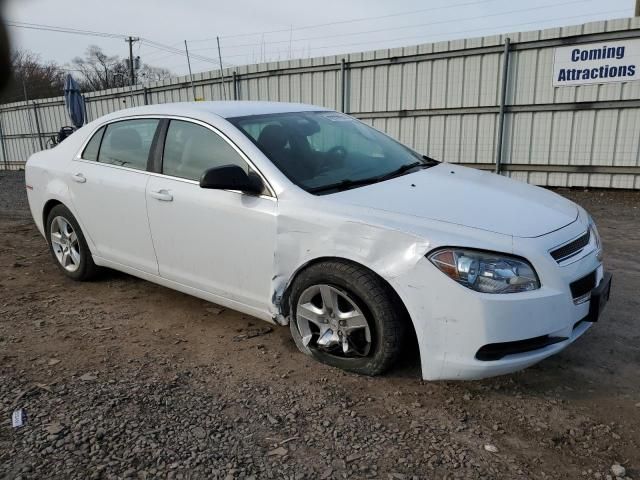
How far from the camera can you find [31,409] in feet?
8.97

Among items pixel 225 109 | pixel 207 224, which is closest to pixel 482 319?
pixel 207 224

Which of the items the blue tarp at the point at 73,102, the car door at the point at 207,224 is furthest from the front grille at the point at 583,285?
the blue tarp at the point at 73,102

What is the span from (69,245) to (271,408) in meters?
Result: 2.96

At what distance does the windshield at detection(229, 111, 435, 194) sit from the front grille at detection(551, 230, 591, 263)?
1.17 m

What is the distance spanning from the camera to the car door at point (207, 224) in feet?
10.4

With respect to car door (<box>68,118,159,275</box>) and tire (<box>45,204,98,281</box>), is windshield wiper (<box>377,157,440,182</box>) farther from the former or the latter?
tire (<box>45,204,98,281</box>)

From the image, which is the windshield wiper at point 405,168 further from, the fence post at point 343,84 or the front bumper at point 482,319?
the fence post at point 343,84

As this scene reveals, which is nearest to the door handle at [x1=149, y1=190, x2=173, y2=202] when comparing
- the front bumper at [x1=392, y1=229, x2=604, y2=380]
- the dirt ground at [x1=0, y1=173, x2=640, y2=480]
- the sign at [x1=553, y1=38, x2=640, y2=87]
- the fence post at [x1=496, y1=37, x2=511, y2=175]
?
the dirt ground at [x1=0, y1=173, x2=640, y2=480]

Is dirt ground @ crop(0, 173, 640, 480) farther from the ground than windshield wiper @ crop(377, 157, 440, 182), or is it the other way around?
windshield wiper @ crop(377, 157, 440, 182)

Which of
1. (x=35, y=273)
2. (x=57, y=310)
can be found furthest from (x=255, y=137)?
(x=35, y=273)

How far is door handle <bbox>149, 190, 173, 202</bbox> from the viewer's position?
3.59 metres

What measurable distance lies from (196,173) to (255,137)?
1.58ft

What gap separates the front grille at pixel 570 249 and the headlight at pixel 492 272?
200 mm

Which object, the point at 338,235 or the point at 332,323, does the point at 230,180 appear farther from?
the point at 332,323
